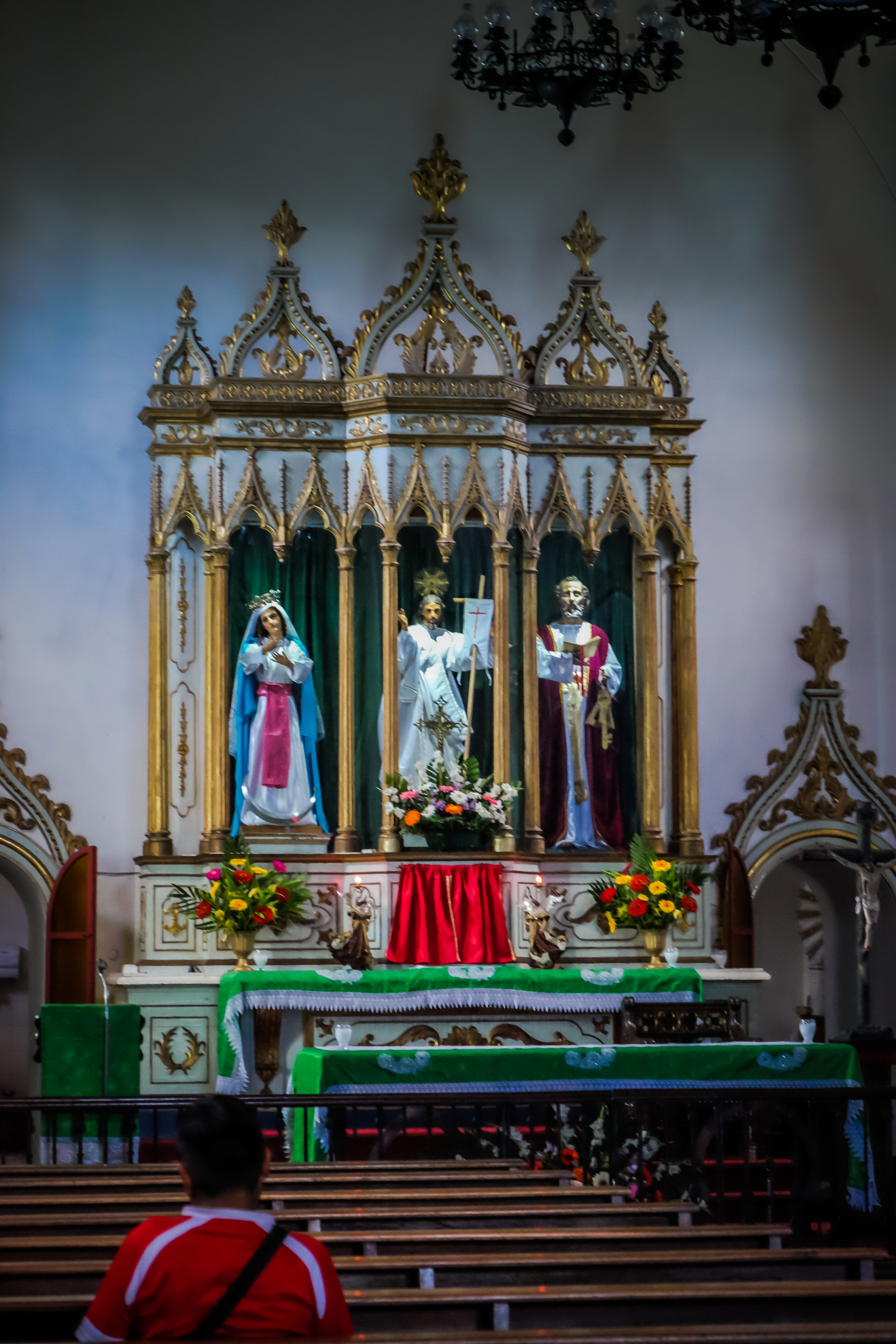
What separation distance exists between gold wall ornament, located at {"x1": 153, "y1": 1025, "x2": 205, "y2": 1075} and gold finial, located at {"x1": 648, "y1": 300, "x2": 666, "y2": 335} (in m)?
6.02

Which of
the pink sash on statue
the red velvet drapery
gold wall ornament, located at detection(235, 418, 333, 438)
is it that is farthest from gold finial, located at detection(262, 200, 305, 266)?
the red velvet drapery

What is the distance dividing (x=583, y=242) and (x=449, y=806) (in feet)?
13.9

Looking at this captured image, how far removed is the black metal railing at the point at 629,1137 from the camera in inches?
253

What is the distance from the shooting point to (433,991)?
10953 mm

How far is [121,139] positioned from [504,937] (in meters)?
6.94

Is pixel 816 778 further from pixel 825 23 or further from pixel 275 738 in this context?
pixel 825 23

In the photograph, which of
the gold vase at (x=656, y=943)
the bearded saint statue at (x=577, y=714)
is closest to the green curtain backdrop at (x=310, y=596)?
the bearded saint statue at (x=577, y=714)

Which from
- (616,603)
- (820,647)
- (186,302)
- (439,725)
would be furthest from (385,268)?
(820,647)

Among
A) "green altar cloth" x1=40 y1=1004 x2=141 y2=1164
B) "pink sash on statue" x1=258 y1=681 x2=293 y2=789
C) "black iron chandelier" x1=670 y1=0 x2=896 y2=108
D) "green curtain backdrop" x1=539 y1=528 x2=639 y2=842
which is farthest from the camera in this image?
"green curtain backdrop" x1=539 y1=528 x2=639 y2=842

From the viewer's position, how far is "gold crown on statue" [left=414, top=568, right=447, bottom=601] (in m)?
12.7

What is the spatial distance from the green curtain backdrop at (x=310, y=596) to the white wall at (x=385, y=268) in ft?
3.70

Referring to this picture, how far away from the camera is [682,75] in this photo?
14.8 meters

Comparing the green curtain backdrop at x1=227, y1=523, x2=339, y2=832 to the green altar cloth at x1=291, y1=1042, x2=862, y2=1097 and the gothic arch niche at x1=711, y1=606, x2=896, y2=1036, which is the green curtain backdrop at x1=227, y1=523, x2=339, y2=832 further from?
the green altar cloth at x1=291, y1=1042, x2=862, y2=1097

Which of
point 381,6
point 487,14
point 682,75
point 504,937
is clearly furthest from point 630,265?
point 504,937
